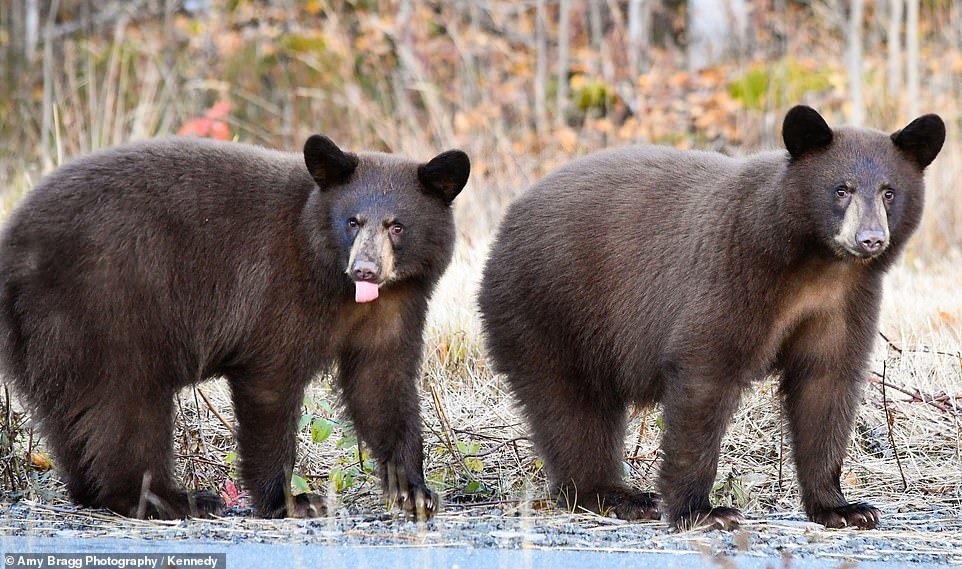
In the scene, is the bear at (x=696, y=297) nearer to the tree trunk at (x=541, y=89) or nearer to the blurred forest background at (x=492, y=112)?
the blurred forest background at (x=492, y=112)

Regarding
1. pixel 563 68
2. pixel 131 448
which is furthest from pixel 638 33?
pixel 131 448

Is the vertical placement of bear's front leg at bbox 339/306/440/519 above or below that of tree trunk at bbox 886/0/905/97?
below

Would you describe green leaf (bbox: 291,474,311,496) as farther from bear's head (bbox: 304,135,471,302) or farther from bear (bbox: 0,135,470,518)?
bear's head (bbox: 304,135,471,302)

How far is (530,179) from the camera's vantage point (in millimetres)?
11375

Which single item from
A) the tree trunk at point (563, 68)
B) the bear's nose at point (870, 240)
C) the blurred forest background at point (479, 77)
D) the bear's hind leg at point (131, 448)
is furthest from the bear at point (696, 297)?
the tree trunk at point (563, 68)

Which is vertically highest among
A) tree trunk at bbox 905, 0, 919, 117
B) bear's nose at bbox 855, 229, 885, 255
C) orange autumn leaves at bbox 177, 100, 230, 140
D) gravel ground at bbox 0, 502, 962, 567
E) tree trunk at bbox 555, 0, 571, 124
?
tree trunk at bbox 555, 0, 571, 124

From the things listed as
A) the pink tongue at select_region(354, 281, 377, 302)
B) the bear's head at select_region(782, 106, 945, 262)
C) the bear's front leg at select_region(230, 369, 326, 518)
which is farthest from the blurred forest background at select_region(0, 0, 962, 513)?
the bear's head at select_region(782, 106, 945, 262)

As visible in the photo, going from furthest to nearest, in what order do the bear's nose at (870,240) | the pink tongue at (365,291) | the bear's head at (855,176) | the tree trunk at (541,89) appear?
the tree trunk at (541,89) → the pink tongue at (365,291) → the bear's head at (855,176) → the bear's nose at (870,240)

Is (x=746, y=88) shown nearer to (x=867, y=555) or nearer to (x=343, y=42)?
(x=343, y=42)

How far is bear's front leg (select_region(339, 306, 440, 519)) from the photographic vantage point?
17.7ft

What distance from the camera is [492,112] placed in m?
13.7

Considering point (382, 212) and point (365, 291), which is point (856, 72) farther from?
point (365, 291)

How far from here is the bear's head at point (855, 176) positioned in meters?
4.82

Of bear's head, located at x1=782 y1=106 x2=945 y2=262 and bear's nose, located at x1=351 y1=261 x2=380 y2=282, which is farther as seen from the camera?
bear's nose, located at x1=351 y1=261 x2=380 y2=282
